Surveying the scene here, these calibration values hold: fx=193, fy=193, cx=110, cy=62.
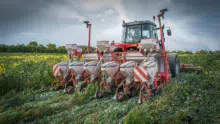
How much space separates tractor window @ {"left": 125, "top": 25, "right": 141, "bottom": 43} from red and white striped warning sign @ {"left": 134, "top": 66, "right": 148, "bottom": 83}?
3.10 metres

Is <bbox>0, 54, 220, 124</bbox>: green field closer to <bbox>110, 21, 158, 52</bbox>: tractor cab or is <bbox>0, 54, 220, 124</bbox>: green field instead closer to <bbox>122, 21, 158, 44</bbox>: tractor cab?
<bbox>110, 21, 158, 52</bbox>: tractor cab

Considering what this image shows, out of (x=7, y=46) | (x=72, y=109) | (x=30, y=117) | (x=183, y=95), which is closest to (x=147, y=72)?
(x=183, y=95)

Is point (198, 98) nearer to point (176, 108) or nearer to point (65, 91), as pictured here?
point (176, 108)

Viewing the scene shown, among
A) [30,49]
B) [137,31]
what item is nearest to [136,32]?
[137,31]

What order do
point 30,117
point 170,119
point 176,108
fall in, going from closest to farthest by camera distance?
point 170,119 < point 176,108 < point 30,117

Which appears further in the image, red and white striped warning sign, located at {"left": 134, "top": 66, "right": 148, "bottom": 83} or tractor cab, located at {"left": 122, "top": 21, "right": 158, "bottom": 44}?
tractor cab, located at {"left": 122, "top": 21, "right": 158, "bottom": 44}

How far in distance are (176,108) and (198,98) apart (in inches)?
34.6

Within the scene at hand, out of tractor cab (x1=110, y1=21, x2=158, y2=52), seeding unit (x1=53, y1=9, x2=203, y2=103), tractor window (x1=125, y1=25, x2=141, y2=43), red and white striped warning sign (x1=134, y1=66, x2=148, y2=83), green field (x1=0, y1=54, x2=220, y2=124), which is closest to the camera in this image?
green field (x1=0, y1=54, x2=220, y2=124)

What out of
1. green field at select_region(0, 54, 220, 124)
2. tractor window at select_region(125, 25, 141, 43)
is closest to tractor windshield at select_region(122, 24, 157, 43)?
tractor window at select_region(125, 25, 141, 43)

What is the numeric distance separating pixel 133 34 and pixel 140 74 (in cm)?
346

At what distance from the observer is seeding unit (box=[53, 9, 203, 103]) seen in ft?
16.5

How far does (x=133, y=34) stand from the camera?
7973mm

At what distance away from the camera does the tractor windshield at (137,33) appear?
7695 millimetres

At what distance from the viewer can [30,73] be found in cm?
808
